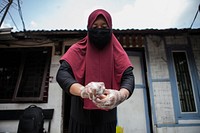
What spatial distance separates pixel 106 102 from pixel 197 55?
4933mm

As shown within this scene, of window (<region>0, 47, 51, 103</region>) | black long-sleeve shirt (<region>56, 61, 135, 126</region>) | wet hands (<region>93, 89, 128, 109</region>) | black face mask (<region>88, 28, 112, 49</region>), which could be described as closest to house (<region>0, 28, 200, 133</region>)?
window (<region>0, 47, 51, 103</region>)

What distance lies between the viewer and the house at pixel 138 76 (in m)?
4.13

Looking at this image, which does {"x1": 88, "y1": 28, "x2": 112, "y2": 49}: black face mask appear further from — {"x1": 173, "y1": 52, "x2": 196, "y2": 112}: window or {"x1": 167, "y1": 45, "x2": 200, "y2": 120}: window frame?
{"x1": 173, "y1": 52, "x2": 196, "y2": 112}: window

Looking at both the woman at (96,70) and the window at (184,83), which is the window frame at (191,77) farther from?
the woman at (96,70)

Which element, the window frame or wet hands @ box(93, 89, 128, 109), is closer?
wet hands @ box(93, 89, 128, 109)

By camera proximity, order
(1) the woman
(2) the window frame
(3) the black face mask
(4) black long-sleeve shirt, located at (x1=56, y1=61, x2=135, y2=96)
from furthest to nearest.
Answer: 1. (2) the window frame
2. (3) the black face mask
3. (1) the woman
4. (4) black long-sleeve shirt, located at (x1=56, y1=61, x2=135, y2=96)

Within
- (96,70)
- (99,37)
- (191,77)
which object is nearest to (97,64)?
(96,70)

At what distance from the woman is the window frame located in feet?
12.1

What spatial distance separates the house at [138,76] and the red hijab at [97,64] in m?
3.10

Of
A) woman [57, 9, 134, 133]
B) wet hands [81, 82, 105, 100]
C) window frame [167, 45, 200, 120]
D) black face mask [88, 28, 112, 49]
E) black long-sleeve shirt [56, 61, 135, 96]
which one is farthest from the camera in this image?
window frame [167, 45, 200, 120]

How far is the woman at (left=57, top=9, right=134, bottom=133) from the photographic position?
3.79 ft

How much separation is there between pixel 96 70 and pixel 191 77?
172 inches

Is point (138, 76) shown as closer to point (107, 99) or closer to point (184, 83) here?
point (184, 83)

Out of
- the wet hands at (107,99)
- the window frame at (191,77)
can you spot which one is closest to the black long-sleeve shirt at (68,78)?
the wet hands at (107,99)
